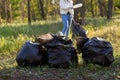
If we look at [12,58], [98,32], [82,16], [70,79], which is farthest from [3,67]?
[82,16]

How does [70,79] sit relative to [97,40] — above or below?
below

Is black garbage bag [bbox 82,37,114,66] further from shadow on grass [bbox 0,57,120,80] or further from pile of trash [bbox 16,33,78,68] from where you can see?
pile of trash [bbox 16,33,78,68]

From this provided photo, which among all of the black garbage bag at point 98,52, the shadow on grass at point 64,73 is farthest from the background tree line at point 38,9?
the shadow on grass at point 64,73

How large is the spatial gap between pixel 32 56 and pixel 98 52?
1445 mm

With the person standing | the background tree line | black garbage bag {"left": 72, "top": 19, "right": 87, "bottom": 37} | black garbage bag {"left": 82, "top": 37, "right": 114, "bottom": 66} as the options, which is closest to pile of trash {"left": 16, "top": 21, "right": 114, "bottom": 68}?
black garbage bag {"left": 82, "top": 37, "right": 114, "bottom": 66}

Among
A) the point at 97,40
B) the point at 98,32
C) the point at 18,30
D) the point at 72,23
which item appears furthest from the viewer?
the point at 18,30

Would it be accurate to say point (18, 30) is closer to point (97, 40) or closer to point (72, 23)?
point (72, 23)

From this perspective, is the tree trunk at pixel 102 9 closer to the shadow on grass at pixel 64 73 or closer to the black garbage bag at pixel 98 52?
the black garbage bag at pixel 98 52

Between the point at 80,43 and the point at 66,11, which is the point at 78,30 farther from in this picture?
the point at 80,43

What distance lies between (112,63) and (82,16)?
790cm

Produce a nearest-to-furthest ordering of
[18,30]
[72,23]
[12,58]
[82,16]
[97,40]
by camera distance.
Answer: [97,40], [12,58], [72,23], [18,30], [82,16]

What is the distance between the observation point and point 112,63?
725cm

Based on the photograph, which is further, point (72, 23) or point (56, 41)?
point (72, 23)

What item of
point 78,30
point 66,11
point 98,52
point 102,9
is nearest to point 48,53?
point 98,52
